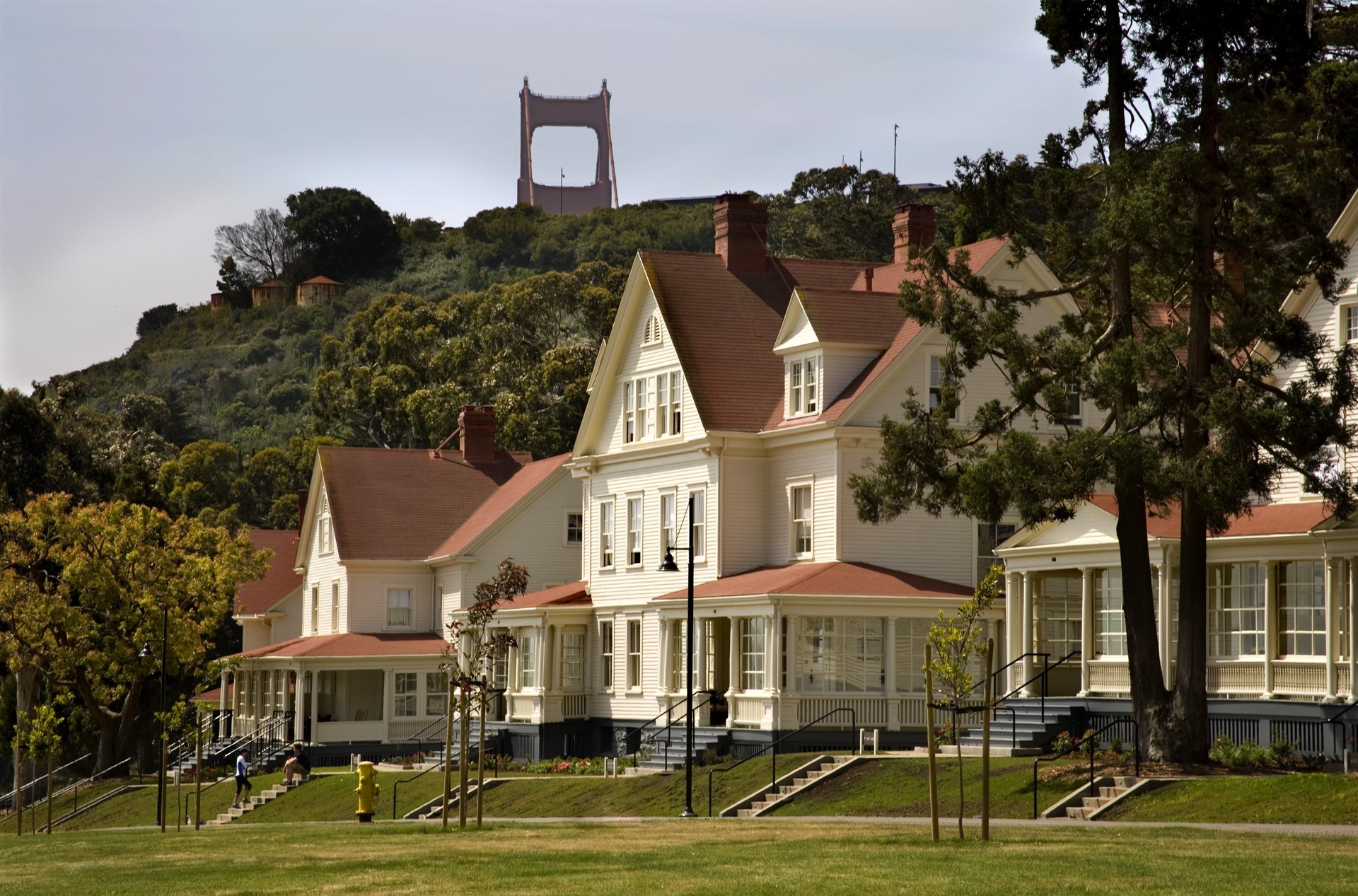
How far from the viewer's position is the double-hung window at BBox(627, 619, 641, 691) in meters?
51.3

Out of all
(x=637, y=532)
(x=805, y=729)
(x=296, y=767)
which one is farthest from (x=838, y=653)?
(x=296, y=767)

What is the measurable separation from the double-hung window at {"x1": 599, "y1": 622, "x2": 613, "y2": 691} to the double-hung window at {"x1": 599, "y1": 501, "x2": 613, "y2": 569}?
174 cm

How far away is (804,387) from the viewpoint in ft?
158

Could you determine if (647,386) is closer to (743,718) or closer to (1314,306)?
(743,718)

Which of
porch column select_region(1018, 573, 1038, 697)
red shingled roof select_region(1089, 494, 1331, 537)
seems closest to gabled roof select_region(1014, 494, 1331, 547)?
red shingled roof select_region(1089, 494, 1331, 537)

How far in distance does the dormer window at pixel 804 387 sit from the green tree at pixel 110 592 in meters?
21.3

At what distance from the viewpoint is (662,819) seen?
33250 millimetres

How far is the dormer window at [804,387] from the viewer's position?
157 feet

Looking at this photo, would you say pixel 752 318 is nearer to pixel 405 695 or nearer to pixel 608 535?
pixel 608 535

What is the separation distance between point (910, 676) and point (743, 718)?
3.97 metres

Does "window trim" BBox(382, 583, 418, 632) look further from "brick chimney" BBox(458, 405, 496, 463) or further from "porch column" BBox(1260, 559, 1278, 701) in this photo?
"porch column" BBox(1260, 559, 1278, 701)

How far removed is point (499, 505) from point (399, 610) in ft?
16.1

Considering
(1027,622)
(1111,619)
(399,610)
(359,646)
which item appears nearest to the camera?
(1111,619)

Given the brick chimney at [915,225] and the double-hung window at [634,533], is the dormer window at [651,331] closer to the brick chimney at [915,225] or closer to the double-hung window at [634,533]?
the double-hung window at [634,533]
